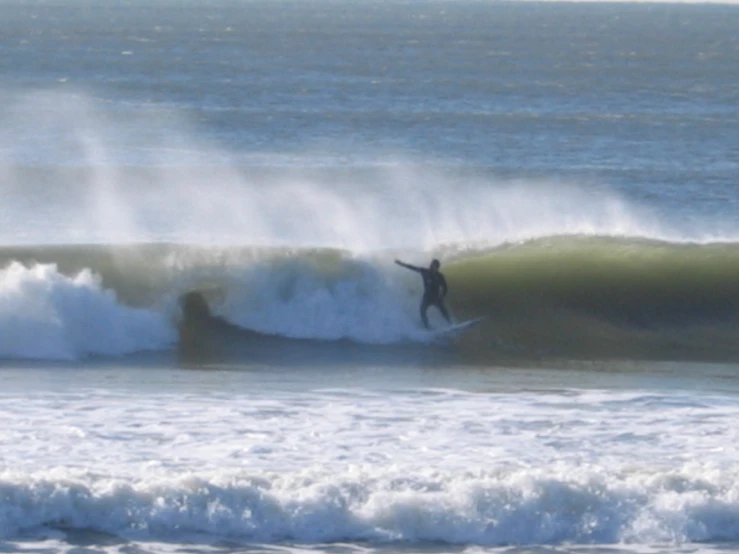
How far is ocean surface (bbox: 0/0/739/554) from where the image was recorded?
10.9 m

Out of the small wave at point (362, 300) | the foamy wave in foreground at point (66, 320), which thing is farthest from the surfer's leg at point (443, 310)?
the foamy wave in foreground at point (66, 320)

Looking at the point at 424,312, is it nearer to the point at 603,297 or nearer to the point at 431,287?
the point at 431,287

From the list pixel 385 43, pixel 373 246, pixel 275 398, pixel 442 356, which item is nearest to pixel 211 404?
pixel 275 398

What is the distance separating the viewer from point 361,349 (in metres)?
18.0

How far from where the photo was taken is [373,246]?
22984 mm

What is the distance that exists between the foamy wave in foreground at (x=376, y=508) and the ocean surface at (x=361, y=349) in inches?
0.8

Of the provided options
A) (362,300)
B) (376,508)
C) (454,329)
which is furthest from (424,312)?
(376,508)

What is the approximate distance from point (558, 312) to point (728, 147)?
2726 cm

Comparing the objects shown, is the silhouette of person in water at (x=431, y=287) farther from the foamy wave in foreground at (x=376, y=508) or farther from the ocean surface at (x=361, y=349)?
the foamy wave in foreground at (x=376, y=508)

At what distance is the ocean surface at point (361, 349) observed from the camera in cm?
1093

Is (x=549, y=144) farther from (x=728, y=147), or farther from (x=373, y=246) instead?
(x=373, y=246)

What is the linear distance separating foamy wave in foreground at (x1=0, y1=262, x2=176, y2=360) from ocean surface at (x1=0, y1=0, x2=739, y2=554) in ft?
0.11

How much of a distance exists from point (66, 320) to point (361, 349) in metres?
3.32

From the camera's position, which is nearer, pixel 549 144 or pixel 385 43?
pixel 549 144
